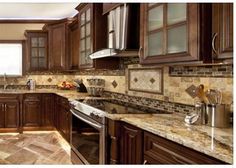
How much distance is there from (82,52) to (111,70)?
709 mm

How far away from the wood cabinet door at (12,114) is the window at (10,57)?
1.10 meters

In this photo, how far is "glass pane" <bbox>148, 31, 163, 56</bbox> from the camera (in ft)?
7.12

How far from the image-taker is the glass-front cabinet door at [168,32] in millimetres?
1786

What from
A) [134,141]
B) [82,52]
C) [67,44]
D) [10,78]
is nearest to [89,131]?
[134,141]

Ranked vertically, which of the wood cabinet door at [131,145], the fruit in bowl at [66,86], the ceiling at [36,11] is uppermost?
the ceiling at [36,11]

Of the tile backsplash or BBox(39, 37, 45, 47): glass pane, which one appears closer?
the tile backsplash

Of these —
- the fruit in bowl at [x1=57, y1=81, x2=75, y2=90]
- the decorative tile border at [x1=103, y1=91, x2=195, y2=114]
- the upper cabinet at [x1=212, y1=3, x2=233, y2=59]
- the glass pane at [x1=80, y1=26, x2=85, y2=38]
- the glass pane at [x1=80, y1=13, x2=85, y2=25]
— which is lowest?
the decorative tile border at [x1=103, y1=91, x2=195, y2=114]

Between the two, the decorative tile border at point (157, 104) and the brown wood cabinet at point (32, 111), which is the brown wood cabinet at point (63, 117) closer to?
the brown wood cabinet at point (32, 111)

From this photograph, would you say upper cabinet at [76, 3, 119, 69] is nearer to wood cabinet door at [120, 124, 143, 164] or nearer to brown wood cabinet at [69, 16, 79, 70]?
brown wood cabinet at [69, 16, 79, 70]

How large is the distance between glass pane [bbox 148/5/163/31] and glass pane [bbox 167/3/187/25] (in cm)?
10

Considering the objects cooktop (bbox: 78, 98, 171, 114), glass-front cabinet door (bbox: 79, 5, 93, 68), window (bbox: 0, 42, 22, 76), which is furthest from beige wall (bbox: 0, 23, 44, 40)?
cooktop (bbox: 78, 98, 171, 114)

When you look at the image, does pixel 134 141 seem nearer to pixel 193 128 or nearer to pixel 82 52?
pixel 193 128

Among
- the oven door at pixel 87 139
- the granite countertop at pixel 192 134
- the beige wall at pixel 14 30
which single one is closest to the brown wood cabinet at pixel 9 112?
the beige wall at pixel 14 30

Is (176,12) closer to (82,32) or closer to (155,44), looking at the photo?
(155,44)
